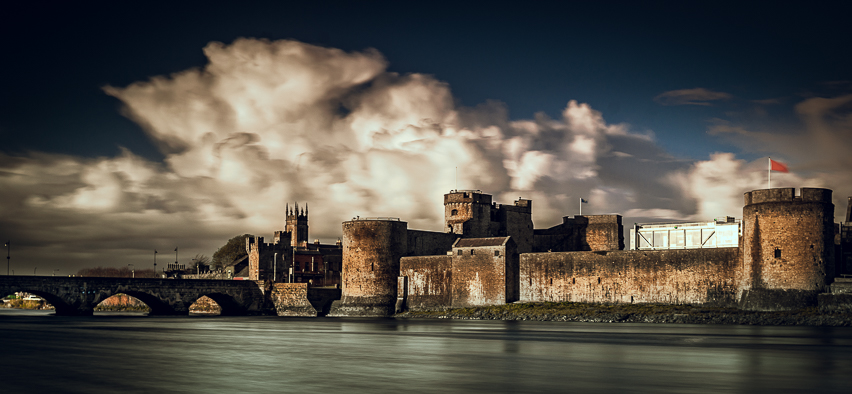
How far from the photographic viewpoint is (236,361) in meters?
20.2

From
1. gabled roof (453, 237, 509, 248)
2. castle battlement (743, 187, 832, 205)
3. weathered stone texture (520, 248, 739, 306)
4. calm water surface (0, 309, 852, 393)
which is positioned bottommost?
calm water surface (0, 309, 852, 393)

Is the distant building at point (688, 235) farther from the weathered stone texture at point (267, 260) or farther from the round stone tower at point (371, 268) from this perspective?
the weathered stone texture at point (267, 260)

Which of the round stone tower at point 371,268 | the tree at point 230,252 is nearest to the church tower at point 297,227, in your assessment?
the tree at point 230,252

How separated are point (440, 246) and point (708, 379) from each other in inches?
1912

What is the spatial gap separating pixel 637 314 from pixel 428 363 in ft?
91.7

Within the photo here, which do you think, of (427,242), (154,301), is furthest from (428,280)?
(154,301)

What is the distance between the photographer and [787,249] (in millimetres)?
41906

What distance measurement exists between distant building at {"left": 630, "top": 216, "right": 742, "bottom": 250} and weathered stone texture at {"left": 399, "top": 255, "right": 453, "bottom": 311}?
50.6ft

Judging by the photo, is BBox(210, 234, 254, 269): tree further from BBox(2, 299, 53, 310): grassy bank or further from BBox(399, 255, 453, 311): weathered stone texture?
BBox(399, 255, 453, 311): weathered stone texture

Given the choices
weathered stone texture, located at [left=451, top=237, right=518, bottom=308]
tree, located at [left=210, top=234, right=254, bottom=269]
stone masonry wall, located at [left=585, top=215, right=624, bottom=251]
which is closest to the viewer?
weathered stone texture, located at [left=451, top=237, right=518, bottom=308]

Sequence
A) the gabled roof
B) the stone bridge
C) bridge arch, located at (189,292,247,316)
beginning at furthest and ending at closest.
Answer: bridge arch, located at (189,292,247,316) < the stone bridge < the gabled roof

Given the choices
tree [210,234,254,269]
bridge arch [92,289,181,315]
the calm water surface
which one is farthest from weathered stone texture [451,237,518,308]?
tree [210,234,254,269]

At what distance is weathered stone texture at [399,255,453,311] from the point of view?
187ft

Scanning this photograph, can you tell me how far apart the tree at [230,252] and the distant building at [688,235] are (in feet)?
190
